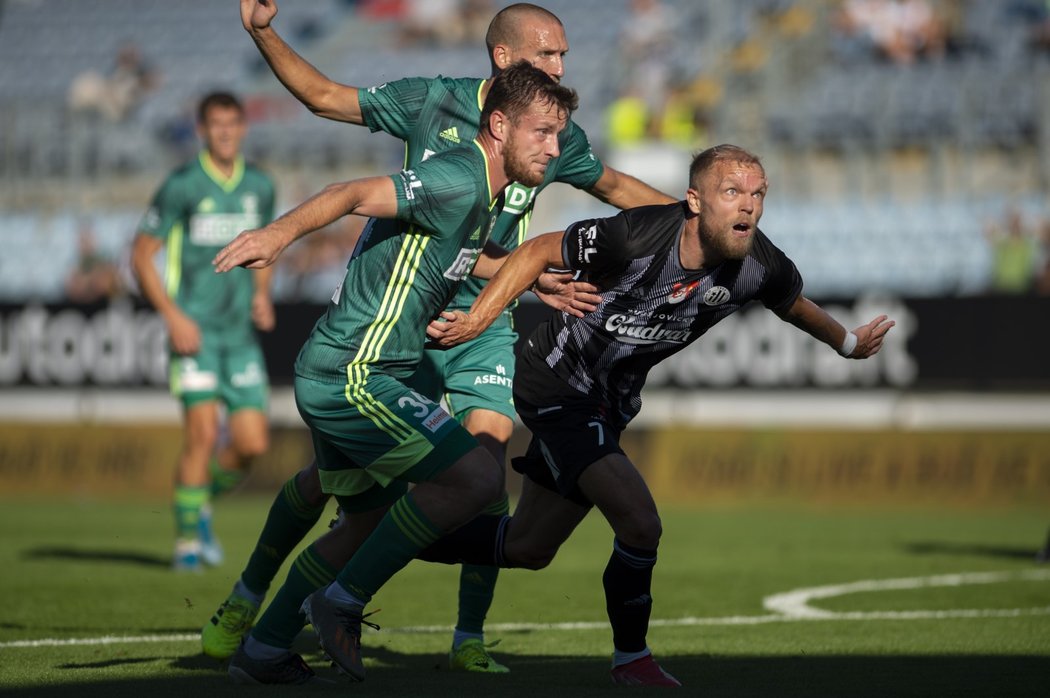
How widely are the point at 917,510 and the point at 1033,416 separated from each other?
5.72ft

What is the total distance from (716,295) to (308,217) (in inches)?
69.6

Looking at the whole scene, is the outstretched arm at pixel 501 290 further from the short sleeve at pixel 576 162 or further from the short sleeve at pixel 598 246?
the short sleeve at pixel 576 162

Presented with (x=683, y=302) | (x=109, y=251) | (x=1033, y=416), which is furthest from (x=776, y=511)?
(x=109, y=251)

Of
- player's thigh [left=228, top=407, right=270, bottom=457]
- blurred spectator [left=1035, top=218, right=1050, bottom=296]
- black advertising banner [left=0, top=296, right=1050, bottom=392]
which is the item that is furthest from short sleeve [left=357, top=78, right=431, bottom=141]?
blurred spectator [left=1035, top=218, right=1050, bottom=296]

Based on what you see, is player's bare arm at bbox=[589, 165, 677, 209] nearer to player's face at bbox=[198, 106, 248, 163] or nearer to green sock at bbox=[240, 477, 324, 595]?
green sock at bbox=[240, 477, 324, 595]

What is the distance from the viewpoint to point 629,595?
602 cm

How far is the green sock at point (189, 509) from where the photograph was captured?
10.6 metres

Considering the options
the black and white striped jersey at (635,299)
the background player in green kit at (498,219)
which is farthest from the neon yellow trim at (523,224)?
the black and white striped jersey at (635,299)

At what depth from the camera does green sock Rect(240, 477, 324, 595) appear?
262 inches

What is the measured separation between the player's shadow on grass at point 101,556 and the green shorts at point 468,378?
14.8 feet

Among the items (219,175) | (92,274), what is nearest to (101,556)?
(219,175)

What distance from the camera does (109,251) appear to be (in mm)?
22484

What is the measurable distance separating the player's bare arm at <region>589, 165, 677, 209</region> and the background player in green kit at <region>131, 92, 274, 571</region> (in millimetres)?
3986

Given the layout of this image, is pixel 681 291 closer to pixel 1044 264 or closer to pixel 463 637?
pixel 463 637
